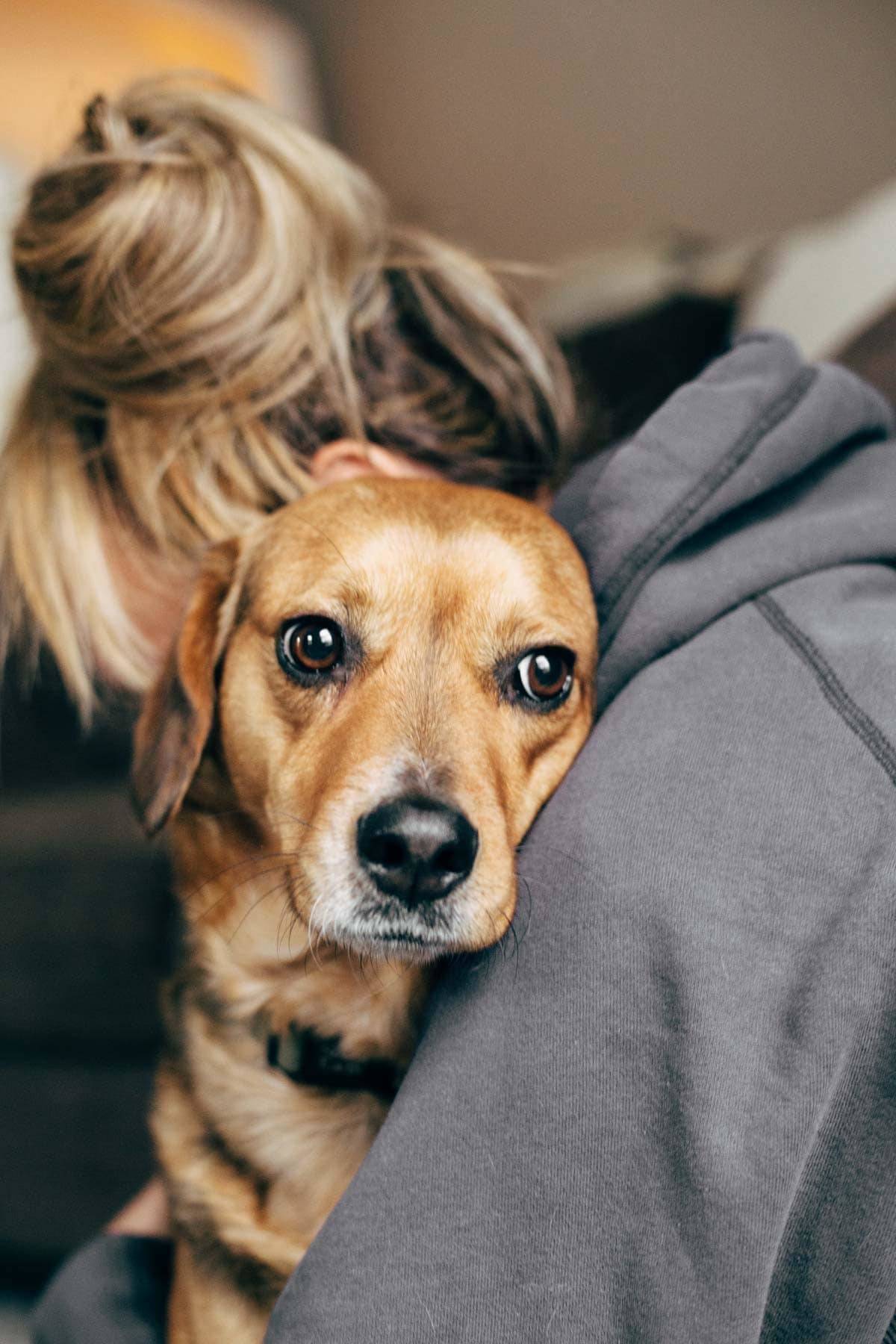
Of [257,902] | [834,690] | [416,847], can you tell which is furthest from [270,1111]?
[834,690]

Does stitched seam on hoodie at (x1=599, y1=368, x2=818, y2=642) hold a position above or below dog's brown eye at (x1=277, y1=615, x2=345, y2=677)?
above

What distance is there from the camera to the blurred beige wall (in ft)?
11.1

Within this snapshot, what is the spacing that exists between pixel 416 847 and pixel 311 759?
211 mm

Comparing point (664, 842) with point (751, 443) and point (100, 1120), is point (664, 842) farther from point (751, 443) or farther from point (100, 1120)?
point (100, 1120)

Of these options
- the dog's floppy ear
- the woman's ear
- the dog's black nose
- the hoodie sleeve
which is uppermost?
the woman's ear

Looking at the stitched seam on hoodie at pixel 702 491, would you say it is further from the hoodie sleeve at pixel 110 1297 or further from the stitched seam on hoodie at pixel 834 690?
the hoodie sleeve at pixel 110 1297

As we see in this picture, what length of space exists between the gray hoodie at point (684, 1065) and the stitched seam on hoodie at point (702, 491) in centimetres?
14

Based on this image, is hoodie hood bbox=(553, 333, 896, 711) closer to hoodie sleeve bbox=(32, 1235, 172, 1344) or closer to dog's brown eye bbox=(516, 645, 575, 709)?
dog's brown eye bbox=(516, 645, 575, 709)

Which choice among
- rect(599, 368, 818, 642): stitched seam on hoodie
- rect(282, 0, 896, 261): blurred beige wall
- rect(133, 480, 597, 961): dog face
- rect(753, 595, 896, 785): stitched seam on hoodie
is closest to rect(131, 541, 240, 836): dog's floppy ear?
rect(133, 480, 597, 961): dog face

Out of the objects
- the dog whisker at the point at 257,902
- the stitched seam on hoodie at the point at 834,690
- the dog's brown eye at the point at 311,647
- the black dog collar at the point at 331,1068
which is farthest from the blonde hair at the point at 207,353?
the stitched seam on hoodie at the point at 834,690

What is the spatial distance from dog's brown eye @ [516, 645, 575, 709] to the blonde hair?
49 centimetres

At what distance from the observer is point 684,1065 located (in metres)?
0.74

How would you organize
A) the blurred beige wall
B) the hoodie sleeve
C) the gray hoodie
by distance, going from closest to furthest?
the gray hoodie → the hoodie sleeve → the blurred beige wall

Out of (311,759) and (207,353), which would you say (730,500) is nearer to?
(311,759)
